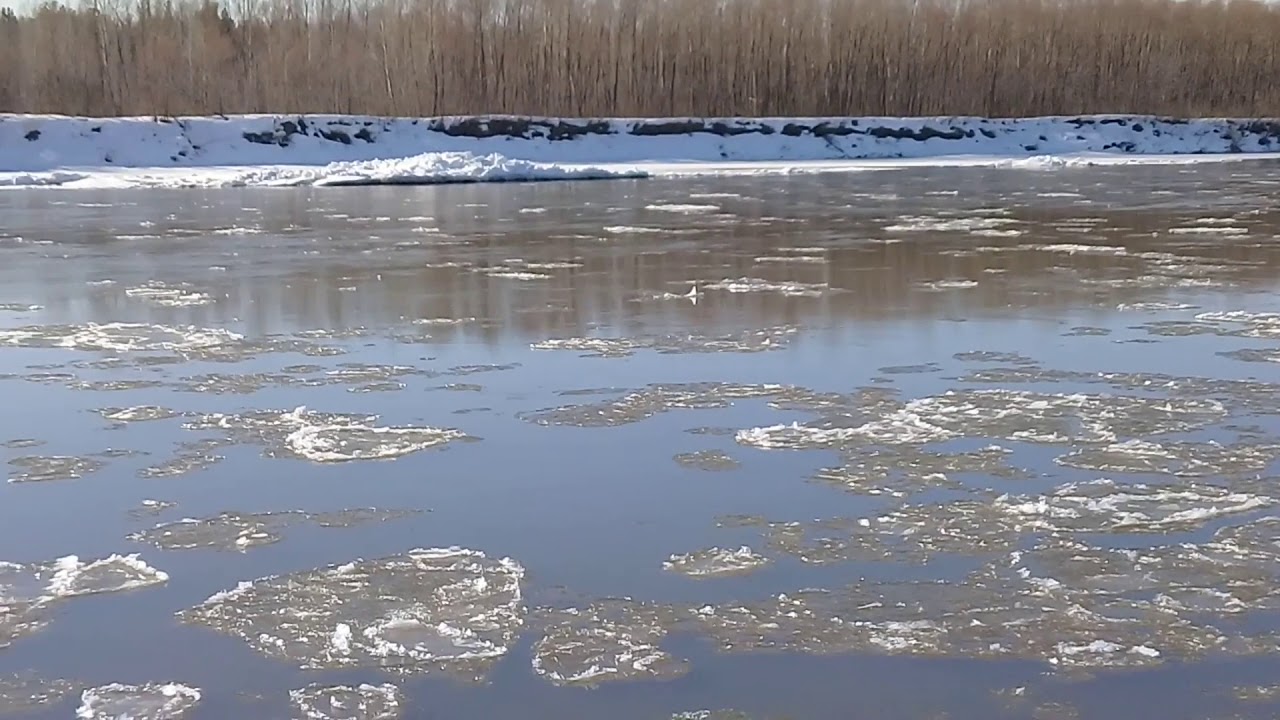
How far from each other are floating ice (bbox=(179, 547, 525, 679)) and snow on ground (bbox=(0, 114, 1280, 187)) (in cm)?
1917

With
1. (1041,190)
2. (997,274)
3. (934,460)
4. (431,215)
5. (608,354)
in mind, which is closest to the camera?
(934,460)

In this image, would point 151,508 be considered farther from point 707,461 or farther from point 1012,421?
point 1012,421

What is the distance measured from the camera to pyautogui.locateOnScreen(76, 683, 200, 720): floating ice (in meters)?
2.87

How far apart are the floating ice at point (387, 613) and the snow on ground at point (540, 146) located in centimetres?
1917

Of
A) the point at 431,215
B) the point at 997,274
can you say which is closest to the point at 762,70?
the point at 431,215

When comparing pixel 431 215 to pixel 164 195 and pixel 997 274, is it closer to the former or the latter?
pixel 164 195

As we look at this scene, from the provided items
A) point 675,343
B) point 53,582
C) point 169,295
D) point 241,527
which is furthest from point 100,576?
point 169,295

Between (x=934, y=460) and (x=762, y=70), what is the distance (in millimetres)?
34621

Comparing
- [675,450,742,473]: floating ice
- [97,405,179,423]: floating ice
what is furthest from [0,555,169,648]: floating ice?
[675,450,742,473]: floating ice

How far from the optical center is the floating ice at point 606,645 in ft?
10.1

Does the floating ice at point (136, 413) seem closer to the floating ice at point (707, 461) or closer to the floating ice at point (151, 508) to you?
the floating ice at point (151, 508)

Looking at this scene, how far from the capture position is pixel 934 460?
4.77m

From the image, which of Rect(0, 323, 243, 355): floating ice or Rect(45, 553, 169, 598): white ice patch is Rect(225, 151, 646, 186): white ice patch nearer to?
Rect(0, 323, 243, 355): floating ice

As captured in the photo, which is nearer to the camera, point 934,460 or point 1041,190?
point 934,460
